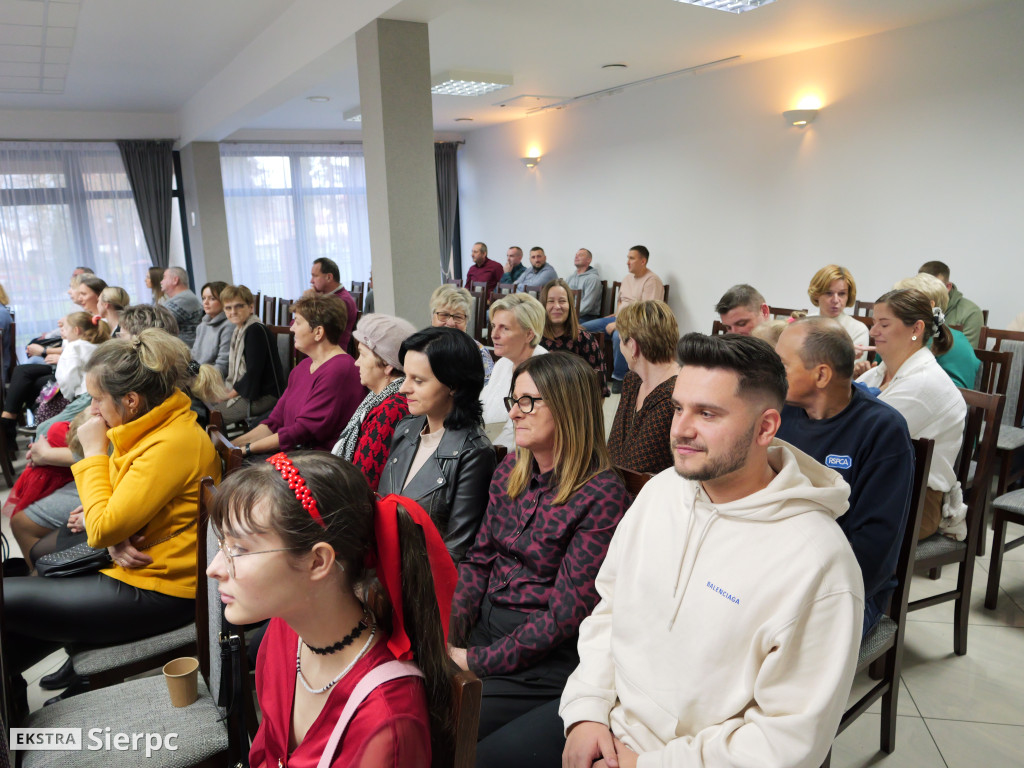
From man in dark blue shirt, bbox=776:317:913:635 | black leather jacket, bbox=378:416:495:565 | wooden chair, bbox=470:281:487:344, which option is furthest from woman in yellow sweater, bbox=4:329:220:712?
wooden chair, bbox=470:281:487:344

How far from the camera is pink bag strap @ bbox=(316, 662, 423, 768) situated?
93 cm

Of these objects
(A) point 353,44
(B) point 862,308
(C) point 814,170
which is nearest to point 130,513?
(A) point 353,44

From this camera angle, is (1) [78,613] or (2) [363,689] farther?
(1) [78,613]

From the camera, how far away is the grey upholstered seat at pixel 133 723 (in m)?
1.30

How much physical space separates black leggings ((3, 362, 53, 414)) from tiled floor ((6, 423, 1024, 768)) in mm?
3079

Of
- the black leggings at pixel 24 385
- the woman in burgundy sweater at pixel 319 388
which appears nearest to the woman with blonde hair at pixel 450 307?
Result: the woman in burgundy sweater at pixel 319 388

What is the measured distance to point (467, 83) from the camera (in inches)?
267

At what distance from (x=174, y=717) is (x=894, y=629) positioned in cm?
174

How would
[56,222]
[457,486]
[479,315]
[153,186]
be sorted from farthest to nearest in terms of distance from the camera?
[153,186]
[56,222]
[479,315]
[457,486]

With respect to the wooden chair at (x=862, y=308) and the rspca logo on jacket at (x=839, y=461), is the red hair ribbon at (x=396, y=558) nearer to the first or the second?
the rspca logo on jacket at (x=839, y=461)

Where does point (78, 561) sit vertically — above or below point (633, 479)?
below

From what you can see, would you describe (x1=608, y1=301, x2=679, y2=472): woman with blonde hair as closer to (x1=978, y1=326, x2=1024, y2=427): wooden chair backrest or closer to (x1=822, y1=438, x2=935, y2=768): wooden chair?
(x1=822, y1=438, x2=935, y2=768): wooden chair

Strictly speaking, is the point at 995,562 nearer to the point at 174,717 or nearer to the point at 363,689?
the point at 363,689

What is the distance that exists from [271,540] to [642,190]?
7.43 metres
